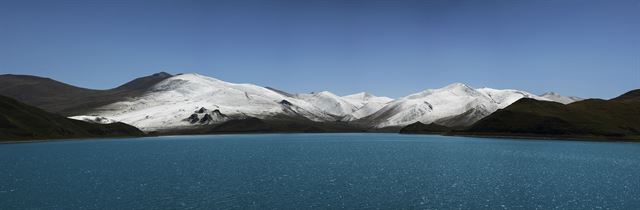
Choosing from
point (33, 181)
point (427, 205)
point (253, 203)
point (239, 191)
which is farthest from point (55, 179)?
point (427, 205)

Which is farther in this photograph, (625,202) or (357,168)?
(357,168)

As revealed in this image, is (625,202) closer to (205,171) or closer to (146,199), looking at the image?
(146,199)

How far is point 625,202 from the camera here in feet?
190

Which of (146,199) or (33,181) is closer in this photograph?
(146,199)

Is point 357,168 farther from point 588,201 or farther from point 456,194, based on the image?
point 588,201

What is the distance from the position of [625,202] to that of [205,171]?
69.5 meters

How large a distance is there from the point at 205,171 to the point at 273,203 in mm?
40563

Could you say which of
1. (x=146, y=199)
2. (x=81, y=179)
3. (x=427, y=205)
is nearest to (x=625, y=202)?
(x=427, y=205)

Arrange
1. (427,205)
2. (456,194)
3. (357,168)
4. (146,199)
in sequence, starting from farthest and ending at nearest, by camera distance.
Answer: (357,168)
(456,194)
(146,199)
(427,205)

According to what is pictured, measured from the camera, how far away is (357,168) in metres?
101

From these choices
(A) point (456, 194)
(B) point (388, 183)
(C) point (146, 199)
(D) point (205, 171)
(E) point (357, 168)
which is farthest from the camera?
(E) point (357, 168)

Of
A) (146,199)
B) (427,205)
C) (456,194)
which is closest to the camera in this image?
(427,205)

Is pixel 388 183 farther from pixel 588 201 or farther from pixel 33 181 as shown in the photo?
pixel 33 181

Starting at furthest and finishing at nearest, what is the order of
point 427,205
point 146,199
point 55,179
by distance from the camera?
point 55,179 → point 146,199 → point 427,205
